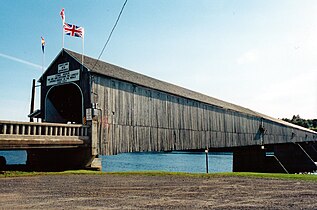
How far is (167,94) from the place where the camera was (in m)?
Result: 26.7

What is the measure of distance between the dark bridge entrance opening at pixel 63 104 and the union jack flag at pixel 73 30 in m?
3.87

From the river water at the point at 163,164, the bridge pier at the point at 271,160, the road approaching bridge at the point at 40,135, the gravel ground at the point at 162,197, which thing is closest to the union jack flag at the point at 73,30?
the road approaching bridge at the point at 40,135

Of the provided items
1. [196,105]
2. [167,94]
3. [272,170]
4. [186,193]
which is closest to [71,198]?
[186,193]

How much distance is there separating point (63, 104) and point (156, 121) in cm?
799

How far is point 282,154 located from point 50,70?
51.8 m

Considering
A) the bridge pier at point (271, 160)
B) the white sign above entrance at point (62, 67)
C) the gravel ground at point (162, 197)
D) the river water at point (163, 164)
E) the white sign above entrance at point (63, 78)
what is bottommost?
the river water at point (163, 164)

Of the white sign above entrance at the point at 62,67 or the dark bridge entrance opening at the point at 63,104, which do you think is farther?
the dark bridge entrance opening at the point at 63,104

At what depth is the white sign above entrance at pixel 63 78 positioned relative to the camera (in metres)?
20.5

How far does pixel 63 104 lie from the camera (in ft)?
79.0

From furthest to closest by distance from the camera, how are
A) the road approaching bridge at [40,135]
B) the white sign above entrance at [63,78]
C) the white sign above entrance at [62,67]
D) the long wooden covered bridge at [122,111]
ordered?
the white sign above entrance at [62,67]
the white sign above entrance at [63,78]
the long wooden covered bridge at [122,111]
the road approaching bridge at [40,135]

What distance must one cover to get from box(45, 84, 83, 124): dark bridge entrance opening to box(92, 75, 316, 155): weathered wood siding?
3.22 meters

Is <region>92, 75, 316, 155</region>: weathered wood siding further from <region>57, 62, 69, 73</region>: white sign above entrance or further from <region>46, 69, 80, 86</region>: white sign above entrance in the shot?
<region>57, 62, 69, 73</region>: white sign above entrance

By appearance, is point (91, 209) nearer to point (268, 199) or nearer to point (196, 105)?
point (268, 199)

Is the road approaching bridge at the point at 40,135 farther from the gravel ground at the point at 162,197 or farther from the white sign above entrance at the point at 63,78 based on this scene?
the gravel ground at the point at 162,197
